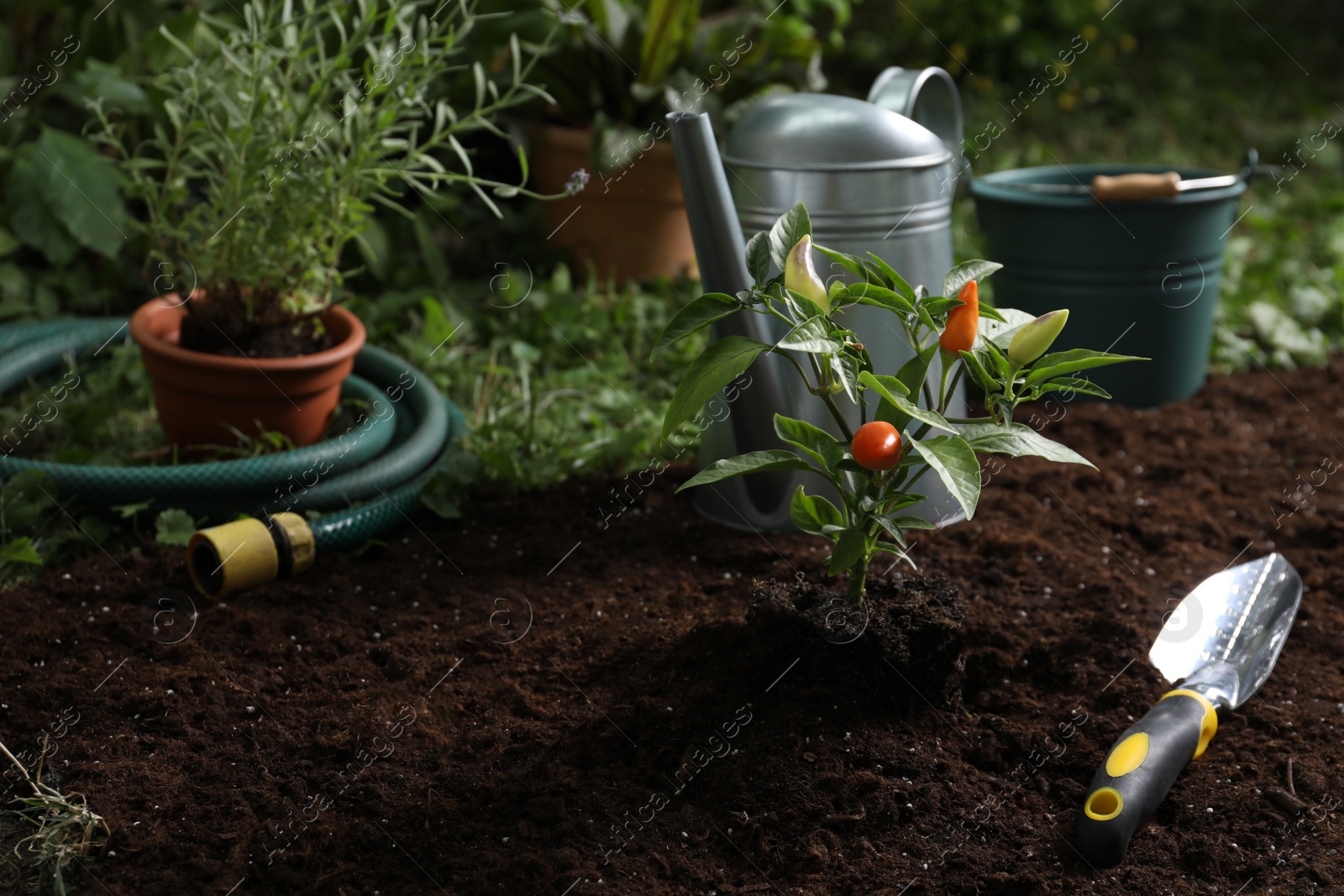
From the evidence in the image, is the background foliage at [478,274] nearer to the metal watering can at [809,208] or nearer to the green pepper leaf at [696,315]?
the metal watering can at [809,208]

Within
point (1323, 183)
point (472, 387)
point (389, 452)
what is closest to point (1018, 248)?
point (472, 387)

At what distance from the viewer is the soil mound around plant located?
1301mm

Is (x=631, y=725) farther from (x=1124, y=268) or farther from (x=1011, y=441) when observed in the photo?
(x=1124, y=268)

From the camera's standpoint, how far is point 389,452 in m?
1.91

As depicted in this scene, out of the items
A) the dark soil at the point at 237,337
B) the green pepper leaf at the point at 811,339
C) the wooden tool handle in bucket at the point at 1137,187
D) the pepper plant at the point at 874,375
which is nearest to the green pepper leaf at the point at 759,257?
the pepper plant at the point at 874,375

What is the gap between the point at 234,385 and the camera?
184cm

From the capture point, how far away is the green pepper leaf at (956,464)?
3.48 ft

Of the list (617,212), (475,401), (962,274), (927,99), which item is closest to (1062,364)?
(962,274)

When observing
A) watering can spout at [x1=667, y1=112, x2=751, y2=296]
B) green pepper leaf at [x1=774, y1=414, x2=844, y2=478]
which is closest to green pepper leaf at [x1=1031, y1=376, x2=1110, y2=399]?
green pepper leaf at [x1=774, y1=414, x2=844, y2=478]

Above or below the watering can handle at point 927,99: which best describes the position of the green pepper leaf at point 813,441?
below

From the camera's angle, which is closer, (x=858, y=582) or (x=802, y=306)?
(x=802, y=306)

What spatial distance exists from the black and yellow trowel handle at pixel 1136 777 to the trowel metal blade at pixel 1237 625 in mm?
162

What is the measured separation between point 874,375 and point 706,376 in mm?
196

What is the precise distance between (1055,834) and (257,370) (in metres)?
1.38
